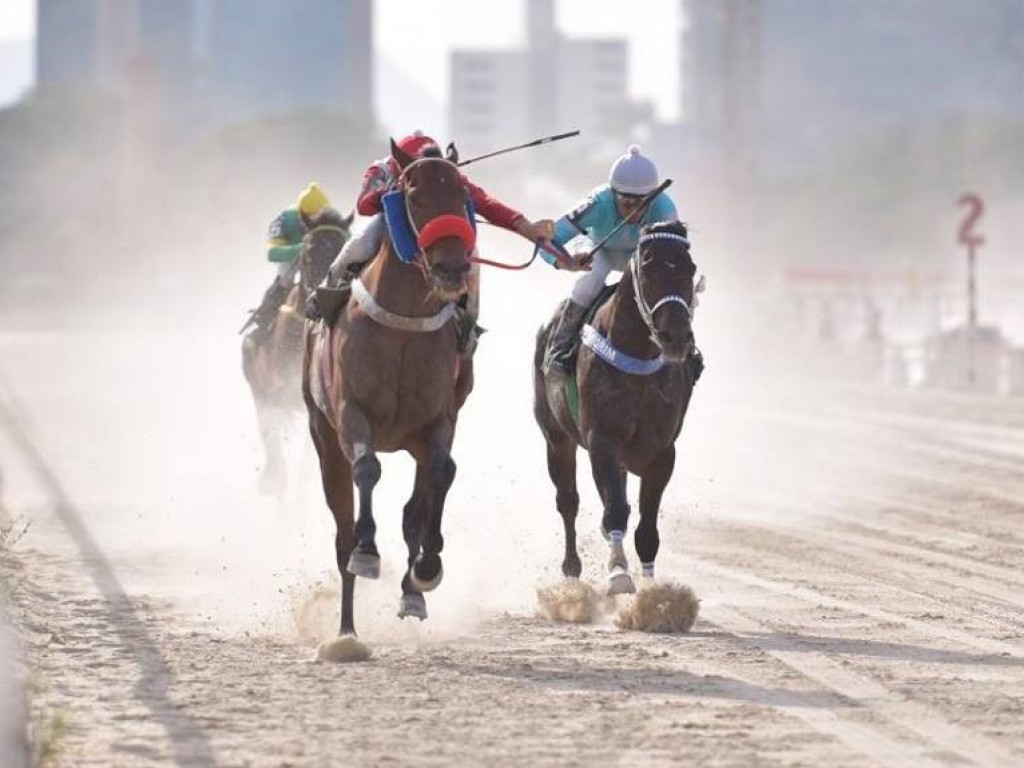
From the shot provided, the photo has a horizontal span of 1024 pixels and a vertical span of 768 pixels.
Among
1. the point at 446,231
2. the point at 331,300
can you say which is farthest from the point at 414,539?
the point at 446,231

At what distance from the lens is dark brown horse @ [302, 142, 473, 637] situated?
455 inches

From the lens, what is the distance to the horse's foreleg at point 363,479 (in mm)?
11508

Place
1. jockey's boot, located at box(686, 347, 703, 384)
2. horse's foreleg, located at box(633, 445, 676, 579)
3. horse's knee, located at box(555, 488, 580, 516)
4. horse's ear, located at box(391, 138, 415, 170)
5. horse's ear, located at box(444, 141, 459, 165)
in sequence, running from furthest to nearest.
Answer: horse's knee, located at box(555, 488, 580, 516) < jockey's boot, located at box(686, 347, 703, 384) < horse's foreleg, located at box(633, 445, 676, 579) < horse's ear, located at box(444, 141, 459, 165) < horse's ear, located at box(391, 138, 415, 170)

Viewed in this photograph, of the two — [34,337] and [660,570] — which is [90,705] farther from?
[34,337]

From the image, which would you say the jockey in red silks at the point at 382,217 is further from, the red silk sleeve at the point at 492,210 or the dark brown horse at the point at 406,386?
the dark brown horse at the point at 406,386

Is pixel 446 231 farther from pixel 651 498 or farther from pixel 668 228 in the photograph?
pixel 651 498

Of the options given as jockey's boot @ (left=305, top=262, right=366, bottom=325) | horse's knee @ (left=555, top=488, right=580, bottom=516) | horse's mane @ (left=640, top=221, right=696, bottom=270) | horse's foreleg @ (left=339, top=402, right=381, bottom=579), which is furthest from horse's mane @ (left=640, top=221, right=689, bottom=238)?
horse's knee @ (left=555, top=488, right=580, bottom=516)

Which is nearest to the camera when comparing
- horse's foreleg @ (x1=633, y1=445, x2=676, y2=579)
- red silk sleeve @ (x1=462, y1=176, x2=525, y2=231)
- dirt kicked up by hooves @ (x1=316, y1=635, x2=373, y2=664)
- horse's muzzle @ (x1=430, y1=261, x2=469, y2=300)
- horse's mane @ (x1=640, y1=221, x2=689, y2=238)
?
horse's muzzle @ (x1=430, y1=261, x2=469, y2=300)

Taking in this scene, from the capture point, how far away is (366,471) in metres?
11.5

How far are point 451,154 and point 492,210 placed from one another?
1.18ft

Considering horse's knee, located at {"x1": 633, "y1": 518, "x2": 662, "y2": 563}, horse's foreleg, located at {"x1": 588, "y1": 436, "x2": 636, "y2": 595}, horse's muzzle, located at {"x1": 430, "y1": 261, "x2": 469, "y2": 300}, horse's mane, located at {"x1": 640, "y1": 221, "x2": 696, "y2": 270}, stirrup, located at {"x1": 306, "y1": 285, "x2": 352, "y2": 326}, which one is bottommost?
horse's knee, located at {"x1": 633, "y1": 518, "x2": 662, "y2": 563}

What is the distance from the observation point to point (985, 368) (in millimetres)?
37906

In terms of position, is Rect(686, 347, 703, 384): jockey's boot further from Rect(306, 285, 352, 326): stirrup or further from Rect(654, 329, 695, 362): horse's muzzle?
Rect(306, 285, 352, 326): stirrup

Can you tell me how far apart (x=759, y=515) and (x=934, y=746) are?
11224 mm
